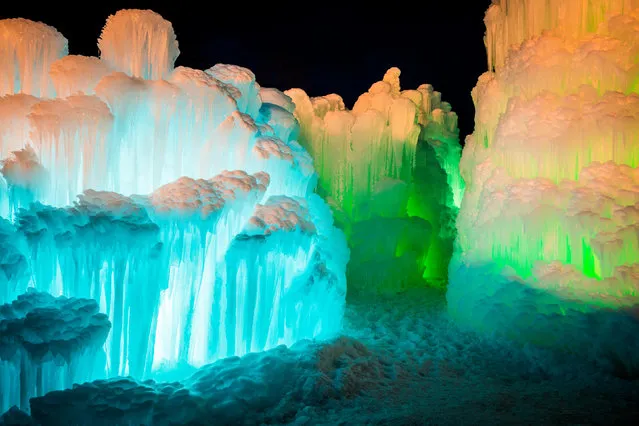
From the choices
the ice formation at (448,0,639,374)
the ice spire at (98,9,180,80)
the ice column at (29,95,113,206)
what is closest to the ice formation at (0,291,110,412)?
the ice column at (29,95,113,206)

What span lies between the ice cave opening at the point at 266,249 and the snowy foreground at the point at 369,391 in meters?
0.04

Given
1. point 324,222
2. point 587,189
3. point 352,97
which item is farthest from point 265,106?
point 352,97

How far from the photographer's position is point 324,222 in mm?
11898

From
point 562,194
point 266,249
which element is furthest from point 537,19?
point 266,249

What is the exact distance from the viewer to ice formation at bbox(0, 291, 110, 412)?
22.5 ft

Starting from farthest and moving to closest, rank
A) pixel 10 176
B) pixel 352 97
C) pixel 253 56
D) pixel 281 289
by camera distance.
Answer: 1. pixel 352 97
2. pixel 253 56
3. pixel 281 289
4. pixel 10 176

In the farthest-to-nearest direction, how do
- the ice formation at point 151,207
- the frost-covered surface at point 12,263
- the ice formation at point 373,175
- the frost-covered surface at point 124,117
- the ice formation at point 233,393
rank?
1. the ice formation at point 373,175
2. the frost-covered surface at point 124,117
3. the ice formation at point 151,207
4. the frost-covered surface at point 12,263
5. the ice formation at point 233,393

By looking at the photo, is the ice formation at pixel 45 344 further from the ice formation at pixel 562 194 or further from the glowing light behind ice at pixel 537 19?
the glowing light behind ice at pixel 537 19

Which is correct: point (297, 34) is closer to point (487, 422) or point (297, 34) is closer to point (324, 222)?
point (324, 222)

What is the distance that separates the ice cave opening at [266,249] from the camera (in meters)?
7.51

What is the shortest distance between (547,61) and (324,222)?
18.7 ft

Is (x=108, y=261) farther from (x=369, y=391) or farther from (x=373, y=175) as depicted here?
(x=373, y=175)

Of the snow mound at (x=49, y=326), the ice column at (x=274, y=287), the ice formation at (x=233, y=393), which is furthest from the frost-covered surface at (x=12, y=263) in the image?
the ice column at (x=274, y=287)

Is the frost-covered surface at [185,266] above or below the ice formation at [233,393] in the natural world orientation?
above
